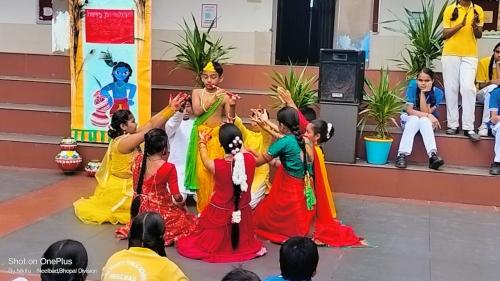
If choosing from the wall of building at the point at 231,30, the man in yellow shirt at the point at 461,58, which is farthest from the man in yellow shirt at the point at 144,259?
the wall of building at the point at 231,30

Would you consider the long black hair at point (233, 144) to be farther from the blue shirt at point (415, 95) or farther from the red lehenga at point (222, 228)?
the blue shirt at point (415, 95)

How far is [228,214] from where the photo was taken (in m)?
5.19

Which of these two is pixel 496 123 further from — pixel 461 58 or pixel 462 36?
pixel 462 36

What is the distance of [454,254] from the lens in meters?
5.48

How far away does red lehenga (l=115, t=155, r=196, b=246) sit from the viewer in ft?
17.4

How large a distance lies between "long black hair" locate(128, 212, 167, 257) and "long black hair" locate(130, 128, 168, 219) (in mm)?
1844

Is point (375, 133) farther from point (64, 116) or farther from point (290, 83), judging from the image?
point (64, 116)

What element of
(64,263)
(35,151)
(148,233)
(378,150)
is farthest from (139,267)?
(35,151)

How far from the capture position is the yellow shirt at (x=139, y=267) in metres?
3.08

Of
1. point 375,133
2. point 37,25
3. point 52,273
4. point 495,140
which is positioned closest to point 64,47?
point 37,25

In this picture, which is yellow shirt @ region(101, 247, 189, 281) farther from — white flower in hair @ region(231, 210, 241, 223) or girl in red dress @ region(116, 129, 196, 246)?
girl in red dress @ region(116, 129, 196, 246)

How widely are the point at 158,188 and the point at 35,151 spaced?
3.59m

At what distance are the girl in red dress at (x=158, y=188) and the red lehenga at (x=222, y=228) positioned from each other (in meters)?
0.26

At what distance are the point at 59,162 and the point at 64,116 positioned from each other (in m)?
0.99
